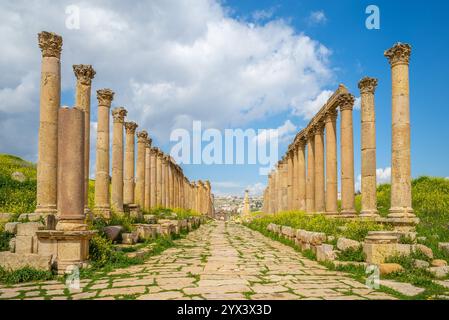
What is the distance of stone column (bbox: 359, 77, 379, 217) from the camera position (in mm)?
16531

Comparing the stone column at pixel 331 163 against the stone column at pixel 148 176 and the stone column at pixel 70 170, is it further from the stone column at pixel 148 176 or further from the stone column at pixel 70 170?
the stone column at pixel 70 170

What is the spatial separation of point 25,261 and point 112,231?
14.7 ft

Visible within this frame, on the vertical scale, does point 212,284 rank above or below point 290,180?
below

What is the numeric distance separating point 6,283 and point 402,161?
11729 millimetres

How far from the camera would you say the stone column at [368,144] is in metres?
16.5

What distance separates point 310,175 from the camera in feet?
82.1

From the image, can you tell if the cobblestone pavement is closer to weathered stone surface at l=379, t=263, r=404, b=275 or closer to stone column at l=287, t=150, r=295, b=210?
weathered stone surface at l=379, t=263, r=404, b=275

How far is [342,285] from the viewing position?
799 cm

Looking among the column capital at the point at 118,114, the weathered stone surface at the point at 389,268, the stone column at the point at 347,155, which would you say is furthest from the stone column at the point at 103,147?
the weathered stone surface at the point at 389,268

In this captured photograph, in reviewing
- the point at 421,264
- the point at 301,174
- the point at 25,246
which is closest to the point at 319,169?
the point at 301,174

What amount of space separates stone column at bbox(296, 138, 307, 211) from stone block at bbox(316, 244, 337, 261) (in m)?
15.4

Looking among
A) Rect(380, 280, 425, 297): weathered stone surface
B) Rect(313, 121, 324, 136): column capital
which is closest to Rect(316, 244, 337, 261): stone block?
Rect(380, 280, 425, 297): weathered stone surface

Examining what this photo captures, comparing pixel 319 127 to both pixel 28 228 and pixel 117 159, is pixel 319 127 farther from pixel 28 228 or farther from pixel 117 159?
pixel 28 228
